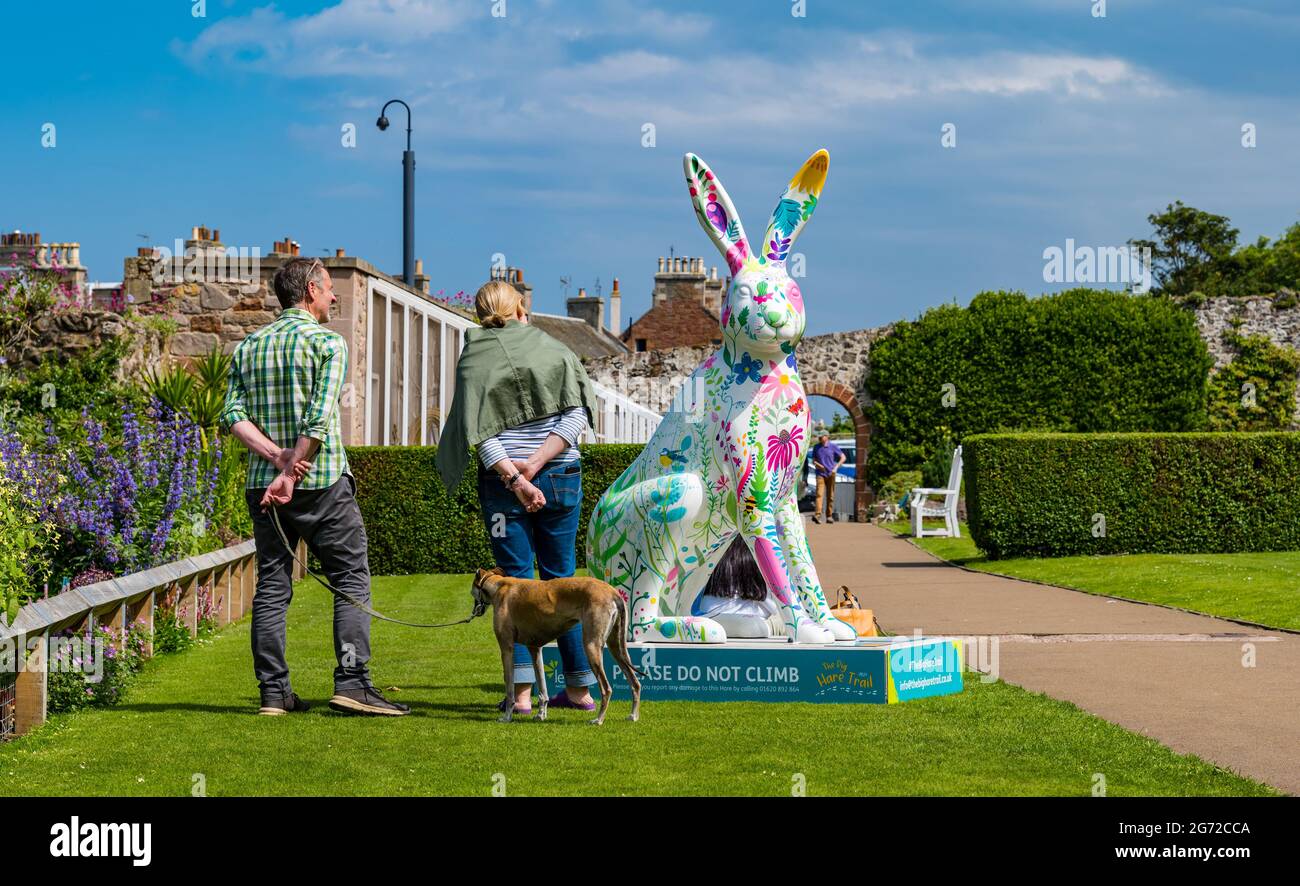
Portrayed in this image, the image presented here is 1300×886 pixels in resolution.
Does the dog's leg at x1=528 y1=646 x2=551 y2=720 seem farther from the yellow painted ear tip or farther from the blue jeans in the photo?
the yellow painted ear tip

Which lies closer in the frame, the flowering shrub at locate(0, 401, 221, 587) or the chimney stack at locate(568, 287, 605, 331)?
the flowering shrub at locate(0, 401, 221, 587)

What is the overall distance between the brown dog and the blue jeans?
0.20m

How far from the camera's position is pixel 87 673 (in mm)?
6598

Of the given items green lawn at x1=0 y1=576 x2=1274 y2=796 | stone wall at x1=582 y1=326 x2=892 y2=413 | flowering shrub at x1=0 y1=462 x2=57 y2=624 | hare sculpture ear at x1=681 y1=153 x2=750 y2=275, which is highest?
stone wall at x1=582 y1=326 x2=892 y2=413

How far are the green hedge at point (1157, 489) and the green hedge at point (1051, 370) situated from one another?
1180 cm

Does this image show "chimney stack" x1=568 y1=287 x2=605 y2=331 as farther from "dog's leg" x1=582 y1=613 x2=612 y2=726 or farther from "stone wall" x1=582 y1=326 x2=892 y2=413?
"dog's leg" x1=582 y1=613 x2=612 y2=726

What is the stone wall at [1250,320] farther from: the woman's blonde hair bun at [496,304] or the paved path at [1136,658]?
the woman's blonde hair bun at [496,304]

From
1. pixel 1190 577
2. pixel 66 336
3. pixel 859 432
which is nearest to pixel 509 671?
pixel 1190 577

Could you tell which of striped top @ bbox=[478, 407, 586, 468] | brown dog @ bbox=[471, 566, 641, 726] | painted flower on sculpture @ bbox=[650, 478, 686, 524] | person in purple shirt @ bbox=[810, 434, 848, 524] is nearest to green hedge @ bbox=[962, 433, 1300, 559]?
painted flower on sculpture @ bbox=[650, 478, 686, 524]

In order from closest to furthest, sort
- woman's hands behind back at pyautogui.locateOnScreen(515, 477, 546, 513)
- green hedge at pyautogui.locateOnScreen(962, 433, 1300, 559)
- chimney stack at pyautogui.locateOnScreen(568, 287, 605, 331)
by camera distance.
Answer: woman's hands behind back at pyautogui.locateOnScreen(515, 477, 546, 513) → green hedge at pyautogui.locateOnScreen(962, 433, 1300, 559) → chimney stack at pyautogui.locateOnScreen(568, 287, 605, 331)

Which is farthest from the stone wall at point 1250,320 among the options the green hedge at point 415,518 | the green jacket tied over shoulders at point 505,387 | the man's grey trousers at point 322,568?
the man's grey trousers at point 322,568

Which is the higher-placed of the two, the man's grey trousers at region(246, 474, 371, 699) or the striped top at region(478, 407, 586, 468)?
the striped top at region(478, 407, 586, 468)

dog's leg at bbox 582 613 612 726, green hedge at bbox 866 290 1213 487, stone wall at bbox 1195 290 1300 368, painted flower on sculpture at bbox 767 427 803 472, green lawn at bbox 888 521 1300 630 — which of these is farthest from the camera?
stone wall at bbox 1195 290 1300 368

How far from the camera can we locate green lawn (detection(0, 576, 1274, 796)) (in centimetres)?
474
